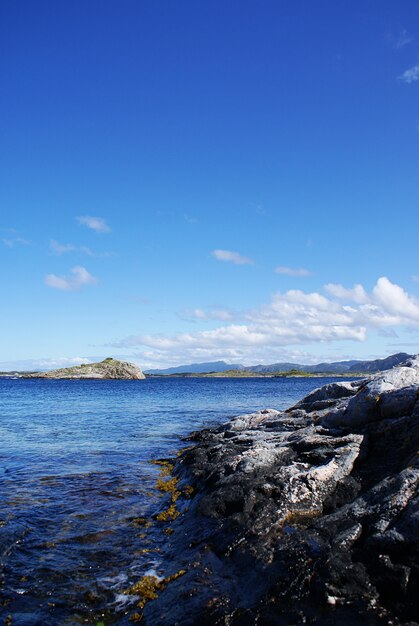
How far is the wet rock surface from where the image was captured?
881cm

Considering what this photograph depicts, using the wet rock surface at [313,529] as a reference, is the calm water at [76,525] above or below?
below

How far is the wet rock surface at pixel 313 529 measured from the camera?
28.9ft

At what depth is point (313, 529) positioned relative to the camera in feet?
37.5

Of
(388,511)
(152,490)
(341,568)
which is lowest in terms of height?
(152,490)

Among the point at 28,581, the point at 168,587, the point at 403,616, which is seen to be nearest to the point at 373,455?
the point at 403,616

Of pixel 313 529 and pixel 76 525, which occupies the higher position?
pixel 313 529

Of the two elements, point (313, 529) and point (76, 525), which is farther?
point (76, 525)

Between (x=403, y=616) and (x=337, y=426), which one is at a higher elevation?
(x=337, y=426)

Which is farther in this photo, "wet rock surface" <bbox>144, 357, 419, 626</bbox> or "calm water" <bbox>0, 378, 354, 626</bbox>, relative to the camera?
"calm water" <bbox>0, 378, 354, 626</bbox>

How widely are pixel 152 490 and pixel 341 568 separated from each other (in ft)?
39.8

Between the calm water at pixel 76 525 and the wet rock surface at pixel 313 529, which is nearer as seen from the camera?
the wet rock surface at pixel 313 529

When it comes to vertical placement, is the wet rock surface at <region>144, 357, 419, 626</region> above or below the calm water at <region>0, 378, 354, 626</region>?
above

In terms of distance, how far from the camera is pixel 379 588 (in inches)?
353

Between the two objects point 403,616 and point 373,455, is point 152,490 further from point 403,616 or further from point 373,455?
point 403,616
